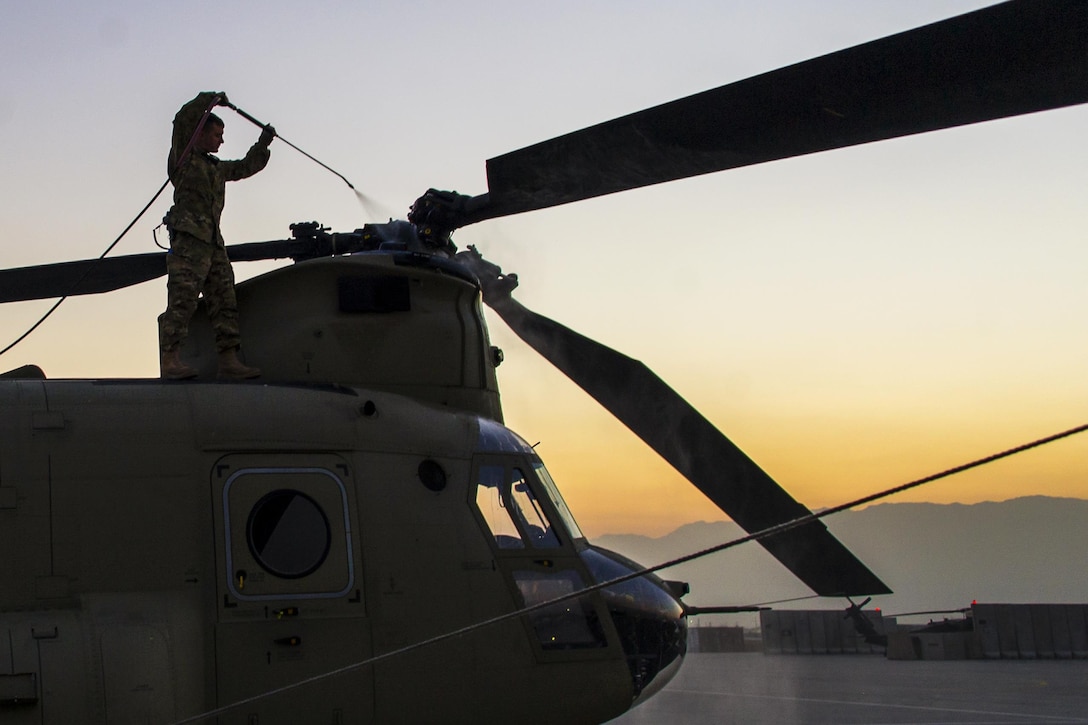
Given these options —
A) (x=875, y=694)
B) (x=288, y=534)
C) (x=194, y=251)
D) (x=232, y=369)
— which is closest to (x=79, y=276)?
(x=194, y=251)

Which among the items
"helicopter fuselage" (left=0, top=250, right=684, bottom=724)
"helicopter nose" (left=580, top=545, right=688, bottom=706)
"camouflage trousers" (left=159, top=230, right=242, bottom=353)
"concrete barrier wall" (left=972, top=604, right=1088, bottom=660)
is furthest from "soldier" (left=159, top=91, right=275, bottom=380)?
"concrete barrier wall" (left=972, top=604, right=1088, bottom=660)

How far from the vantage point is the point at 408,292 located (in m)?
7.85

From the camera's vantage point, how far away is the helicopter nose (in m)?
7.29

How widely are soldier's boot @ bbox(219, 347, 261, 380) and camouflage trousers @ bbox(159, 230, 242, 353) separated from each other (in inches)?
1.8

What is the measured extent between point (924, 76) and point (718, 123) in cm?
112

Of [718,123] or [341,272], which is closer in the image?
[718,123]

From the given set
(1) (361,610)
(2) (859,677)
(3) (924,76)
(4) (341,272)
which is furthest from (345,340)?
(2) (859,677)

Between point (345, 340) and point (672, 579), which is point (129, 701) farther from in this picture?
point (672, 579)

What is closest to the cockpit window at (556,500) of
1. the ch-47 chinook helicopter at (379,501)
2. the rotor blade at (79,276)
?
the ch-47 chinook helicopter at (379,501)

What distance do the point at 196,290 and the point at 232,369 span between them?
53cm

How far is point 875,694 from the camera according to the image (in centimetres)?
1916

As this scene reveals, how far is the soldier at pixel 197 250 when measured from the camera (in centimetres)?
732

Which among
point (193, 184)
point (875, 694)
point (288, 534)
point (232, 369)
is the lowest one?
point (875, 694)

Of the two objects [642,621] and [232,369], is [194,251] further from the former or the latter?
[642,621]
